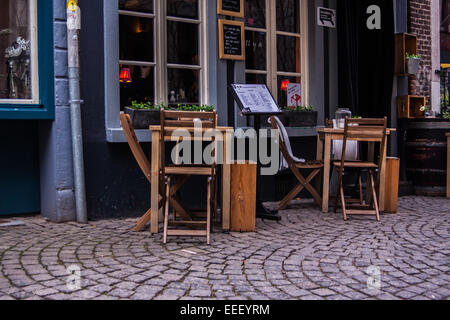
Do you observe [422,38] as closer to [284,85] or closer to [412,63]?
[412,63]

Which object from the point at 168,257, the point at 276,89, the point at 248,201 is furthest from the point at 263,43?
the point at 168,257

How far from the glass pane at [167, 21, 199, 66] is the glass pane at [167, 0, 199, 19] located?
103mm

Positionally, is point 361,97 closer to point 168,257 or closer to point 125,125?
point 125,125

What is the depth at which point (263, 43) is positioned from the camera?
735 centimetres

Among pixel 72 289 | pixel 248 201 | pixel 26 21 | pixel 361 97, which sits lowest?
pixel 72 289

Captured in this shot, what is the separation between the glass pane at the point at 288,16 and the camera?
24.9 ft

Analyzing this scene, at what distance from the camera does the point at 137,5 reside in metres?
6.20

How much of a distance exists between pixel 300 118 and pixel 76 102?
125 inches

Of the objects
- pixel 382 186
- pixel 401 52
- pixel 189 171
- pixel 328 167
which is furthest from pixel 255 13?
pixel 189 171

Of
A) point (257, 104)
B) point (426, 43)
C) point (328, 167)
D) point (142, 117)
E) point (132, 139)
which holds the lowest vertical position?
point (328, 167)

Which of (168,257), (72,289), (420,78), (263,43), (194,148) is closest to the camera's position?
(72,289)

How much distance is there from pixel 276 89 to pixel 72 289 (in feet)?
15.8

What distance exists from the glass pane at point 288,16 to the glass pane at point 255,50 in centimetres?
43

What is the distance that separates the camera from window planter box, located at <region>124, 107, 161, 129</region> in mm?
6016
